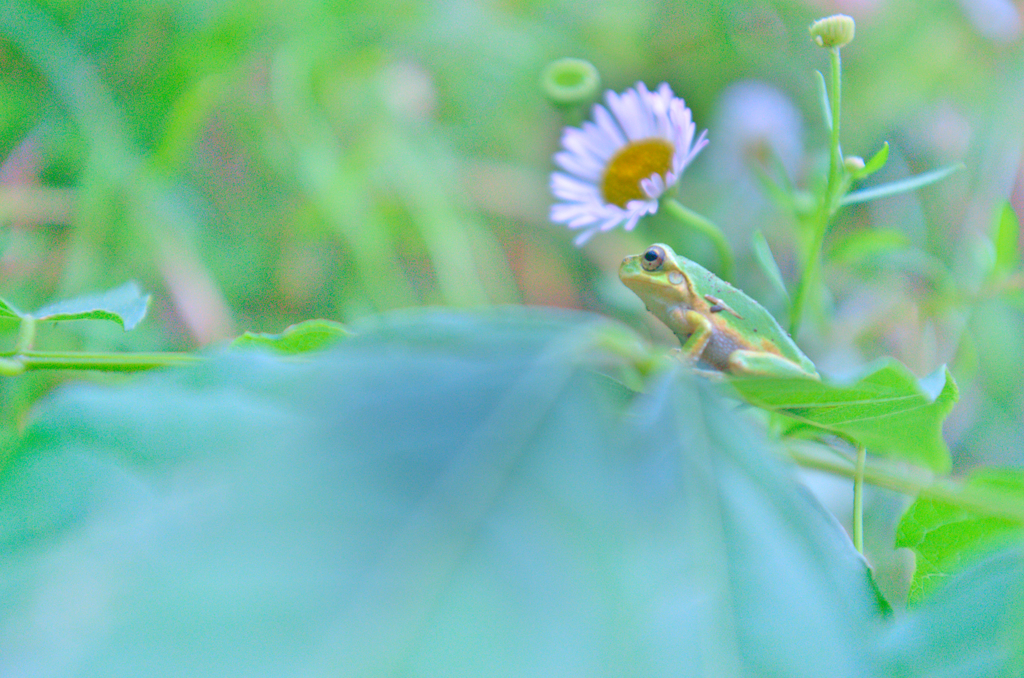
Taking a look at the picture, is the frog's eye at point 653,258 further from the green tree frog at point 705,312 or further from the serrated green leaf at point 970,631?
the serrated green leaf at point 970,631

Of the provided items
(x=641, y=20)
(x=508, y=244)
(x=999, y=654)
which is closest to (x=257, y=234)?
(x=508, y=244)

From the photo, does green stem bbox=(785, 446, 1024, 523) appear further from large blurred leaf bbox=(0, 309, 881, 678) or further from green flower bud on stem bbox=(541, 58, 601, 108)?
green flower bud on stem bbox=(541, 58, 601, 108)

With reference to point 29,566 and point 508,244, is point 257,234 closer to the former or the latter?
point 508,244

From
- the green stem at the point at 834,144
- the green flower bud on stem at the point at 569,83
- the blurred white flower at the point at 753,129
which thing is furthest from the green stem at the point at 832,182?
the blurred white flower at the point at 753,129

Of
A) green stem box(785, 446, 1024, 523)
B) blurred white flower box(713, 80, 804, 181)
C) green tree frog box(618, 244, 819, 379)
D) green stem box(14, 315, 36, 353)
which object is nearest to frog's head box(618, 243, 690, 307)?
green tree frog box(618, 244, 819, 379)

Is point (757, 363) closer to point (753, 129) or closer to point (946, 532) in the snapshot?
point (946, 532)

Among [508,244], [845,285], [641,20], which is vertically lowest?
[845,285]

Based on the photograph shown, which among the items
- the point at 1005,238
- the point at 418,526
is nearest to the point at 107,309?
the point at 418,526
